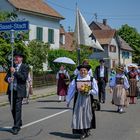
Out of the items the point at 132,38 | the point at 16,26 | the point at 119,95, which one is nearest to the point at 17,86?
the point at 16,26

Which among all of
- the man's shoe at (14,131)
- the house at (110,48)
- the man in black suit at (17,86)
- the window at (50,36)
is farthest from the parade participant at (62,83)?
the house at (110,48)

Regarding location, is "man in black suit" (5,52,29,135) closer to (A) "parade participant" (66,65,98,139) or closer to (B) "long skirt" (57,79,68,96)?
(A) "parade participant" (66,65,98,139)

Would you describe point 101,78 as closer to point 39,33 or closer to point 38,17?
point 39,33

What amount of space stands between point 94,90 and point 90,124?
754 mm

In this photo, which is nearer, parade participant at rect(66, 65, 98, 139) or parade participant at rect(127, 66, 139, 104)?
parade participant at rect(66, 65, 98, 139)

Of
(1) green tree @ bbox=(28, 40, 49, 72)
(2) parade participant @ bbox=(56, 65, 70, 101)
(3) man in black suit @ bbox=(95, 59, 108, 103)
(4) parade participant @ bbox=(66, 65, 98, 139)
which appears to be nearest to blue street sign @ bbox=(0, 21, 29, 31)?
(4) parade participant @ bbox=(66, 65, 98, 139)

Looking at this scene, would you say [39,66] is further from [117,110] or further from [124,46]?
[124,46]

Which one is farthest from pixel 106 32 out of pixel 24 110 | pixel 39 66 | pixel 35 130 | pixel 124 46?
pixel 35 130

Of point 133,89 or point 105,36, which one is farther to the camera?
point 105,36

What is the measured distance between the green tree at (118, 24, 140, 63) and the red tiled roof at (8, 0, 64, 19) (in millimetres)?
58445

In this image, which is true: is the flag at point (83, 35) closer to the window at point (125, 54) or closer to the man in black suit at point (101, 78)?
the man in black suit at point (101, 78)

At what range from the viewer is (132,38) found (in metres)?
105

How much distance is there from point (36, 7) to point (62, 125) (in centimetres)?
3377

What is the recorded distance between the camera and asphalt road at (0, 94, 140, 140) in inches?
421
